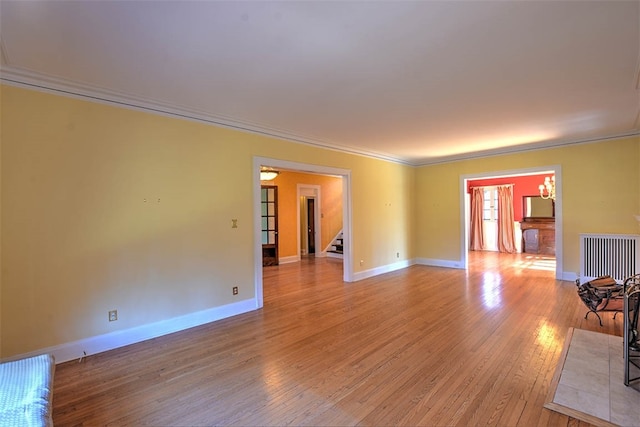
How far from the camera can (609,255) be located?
5219mm

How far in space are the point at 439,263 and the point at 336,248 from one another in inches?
122

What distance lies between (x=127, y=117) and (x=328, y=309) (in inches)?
135

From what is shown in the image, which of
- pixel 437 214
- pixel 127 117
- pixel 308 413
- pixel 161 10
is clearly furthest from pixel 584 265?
pixel 127 117

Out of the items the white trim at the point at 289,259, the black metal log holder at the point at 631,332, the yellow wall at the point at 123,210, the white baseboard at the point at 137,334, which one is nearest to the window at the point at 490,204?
the yellow wall at the point at 123,210

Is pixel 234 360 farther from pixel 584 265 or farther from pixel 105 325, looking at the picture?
pixel 584 265

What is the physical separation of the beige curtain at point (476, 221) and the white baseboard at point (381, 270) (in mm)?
4155

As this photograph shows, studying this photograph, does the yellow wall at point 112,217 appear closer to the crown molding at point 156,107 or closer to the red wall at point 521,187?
the crown molding at point 156,107

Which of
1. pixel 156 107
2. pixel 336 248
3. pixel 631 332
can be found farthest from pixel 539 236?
pixel 156 107

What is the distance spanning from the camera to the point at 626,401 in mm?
2170

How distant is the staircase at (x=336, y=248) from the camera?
9.24 metres

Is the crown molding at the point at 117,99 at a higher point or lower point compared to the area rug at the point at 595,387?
higher

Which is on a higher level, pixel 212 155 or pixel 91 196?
pixel 212 155

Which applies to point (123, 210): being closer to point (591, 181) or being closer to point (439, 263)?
point (439, 263)

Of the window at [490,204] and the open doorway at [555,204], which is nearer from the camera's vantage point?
the open doorway at [555,204]
